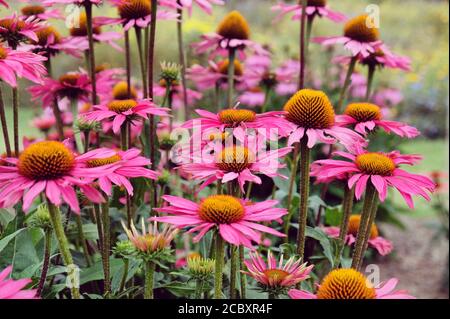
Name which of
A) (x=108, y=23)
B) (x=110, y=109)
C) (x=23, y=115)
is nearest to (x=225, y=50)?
(x=108, y=23)

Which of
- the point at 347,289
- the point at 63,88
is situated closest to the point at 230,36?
the point at 63,88

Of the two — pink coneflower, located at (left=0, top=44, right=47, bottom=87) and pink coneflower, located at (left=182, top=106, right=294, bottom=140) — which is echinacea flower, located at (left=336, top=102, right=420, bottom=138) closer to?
pink coneflower, located at (left=182, top=106, right=294, bottom=140)

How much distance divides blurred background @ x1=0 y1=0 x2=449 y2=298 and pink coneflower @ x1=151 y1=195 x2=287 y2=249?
6.34 ft

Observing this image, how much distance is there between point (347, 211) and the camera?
1.28 meters

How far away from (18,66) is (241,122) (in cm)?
39

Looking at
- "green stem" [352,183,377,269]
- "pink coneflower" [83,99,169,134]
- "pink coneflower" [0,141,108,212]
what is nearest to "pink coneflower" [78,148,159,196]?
"pink coneflower" [0,141,108,212]

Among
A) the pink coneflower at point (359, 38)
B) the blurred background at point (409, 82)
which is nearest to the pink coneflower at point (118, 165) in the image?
the pink coneflower at point (359, 38)

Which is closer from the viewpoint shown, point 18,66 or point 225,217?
point 225,217

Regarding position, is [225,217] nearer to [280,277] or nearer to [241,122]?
[280,277]

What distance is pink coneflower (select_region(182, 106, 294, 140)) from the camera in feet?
3.59

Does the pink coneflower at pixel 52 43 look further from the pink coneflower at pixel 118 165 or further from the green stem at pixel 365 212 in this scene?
the green stem at pixel 365 212

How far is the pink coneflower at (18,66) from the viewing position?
3.19 ft

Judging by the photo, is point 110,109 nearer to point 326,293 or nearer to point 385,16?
point 326,293

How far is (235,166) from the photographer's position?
1.00 meters
